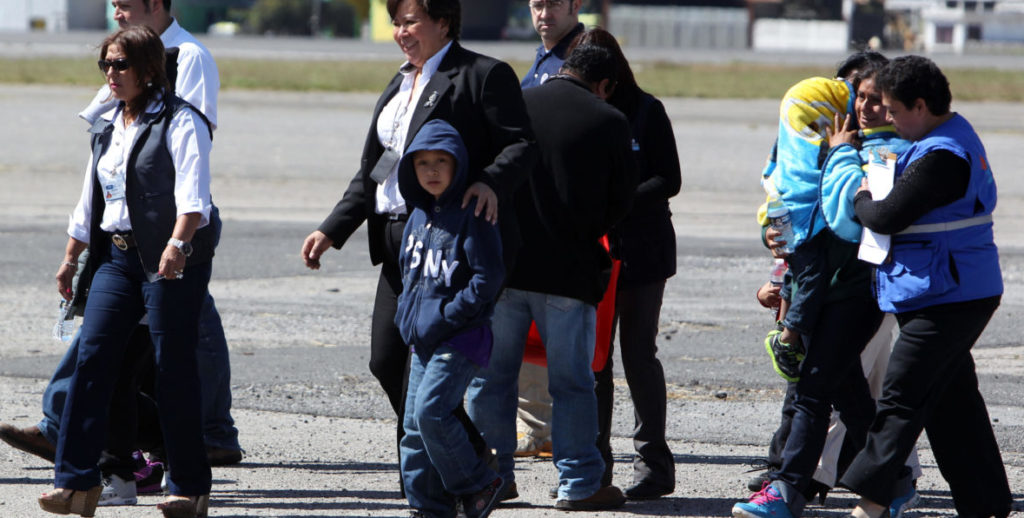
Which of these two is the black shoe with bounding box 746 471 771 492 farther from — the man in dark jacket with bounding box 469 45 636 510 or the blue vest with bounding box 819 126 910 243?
the blue vest with bounding box 819 126 910 243

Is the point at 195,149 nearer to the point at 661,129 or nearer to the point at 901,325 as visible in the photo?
the point at 661,129

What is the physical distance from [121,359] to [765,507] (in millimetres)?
2349

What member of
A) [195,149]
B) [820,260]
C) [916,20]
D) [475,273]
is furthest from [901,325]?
[916,20]

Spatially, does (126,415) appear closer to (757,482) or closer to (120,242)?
(120,242)

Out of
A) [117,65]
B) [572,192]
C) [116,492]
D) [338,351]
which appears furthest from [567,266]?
[338,351]

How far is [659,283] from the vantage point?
17.7 feet

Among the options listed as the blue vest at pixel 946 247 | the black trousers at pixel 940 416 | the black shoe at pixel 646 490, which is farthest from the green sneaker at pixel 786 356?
the black shoe at pixel 646 490

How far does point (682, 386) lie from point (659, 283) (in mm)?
1888

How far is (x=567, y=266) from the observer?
4.88m

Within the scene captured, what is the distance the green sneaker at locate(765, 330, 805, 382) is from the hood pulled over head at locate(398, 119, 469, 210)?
1359 millimetres

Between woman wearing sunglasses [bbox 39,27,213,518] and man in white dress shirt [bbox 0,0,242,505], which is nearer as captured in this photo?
woman wearing sunglasses [bbox 39,27,213,518]

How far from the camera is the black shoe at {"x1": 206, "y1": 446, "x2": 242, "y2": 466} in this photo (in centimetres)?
561

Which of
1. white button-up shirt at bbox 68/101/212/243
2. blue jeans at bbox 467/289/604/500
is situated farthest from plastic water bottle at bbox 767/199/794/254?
white button-up shirt at bbox 68/101/212/243

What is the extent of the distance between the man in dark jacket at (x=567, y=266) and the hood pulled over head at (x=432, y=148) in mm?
583
